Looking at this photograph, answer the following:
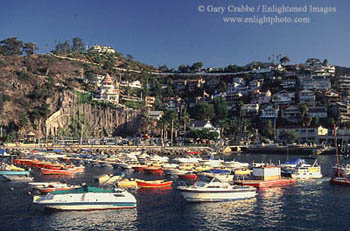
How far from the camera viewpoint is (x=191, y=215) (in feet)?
126

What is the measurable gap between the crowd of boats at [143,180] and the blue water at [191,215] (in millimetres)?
1083

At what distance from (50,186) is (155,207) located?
52.8 ft

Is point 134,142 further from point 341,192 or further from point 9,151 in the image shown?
point 341,192

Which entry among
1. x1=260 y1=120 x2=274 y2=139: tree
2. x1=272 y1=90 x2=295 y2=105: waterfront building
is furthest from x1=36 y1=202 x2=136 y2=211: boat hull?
x1=272 y1=90 x2=295 y2=105: waterfront building

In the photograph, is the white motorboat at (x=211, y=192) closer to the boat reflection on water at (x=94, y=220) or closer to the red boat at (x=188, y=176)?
the boat reflection on water at (x=94, y=220)

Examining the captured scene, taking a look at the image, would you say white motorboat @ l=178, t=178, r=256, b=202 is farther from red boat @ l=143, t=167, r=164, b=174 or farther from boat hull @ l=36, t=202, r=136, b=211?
red boat @ l=143, t=167, r=164, b=174

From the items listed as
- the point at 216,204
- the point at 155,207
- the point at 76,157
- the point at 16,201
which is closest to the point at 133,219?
the point at 155,207

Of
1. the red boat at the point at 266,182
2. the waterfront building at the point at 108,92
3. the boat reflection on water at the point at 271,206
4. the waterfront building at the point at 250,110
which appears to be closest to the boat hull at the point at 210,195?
the boat reflection on water at the point at 271,206

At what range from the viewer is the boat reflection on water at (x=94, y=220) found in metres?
33.5

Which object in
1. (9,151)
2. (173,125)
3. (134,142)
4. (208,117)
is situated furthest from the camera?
(208,117)

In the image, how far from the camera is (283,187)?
57125 mm

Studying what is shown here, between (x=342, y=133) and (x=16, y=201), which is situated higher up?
(x=342, y=133)

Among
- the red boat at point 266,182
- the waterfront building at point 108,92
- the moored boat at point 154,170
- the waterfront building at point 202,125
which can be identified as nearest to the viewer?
the red boat at point 266,182

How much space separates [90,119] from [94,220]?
5216 inches
